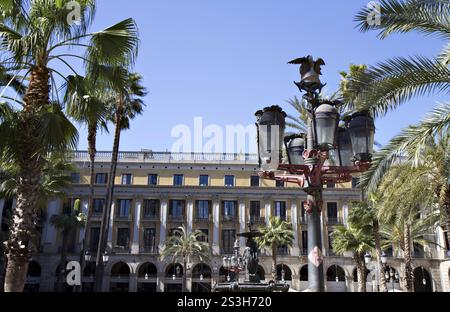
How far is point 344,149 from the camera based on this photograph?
306 inches

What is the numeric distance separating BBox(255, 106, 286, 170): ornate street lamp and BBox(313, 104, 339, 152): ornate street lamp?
25.9 inches

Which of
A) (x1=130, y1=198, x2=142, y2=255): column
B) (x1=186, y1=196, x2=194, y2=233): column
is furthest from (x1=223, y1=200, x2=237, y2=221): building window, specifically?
(x1=130, y1=198, x2=142, y2=255): column

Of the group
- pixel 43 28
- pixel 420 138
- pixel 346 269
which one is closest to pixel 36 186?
pixel 43 28

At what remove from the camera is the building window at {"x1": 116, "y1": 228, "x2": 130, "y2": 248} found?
4881 cm

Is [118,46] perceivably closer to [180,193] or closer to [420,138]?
[420,138]

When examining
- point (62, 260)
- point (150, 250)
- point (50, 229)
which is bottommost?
point (62, 260)

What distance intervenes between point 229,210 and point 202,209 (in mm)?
2965

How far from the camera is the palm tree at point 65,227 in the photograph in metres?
44.8

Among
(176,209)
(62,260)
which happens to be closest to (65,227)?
(62,260)

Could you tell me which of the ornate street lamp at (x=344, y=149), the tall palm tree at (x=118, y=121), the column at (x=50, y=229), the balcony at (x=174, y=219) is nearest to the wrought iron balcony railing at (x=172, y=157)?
the column at (x=50, y=229)

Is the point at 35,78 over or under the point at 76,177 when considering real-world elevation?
under

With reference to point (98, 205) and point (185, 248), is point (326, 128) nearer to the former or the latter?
point (185, 248)

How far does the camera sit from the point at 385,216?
1897 centimetres

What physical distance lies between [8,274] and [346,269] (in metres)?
42.7
